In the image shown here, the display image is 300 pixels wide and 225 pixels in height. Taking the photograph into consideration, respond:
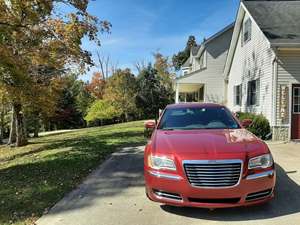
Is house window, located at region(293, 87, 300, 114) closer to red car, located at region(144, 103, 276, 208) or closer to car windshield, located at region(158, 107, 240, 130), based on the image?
car windshield, located at region(158, 107, 240, 130)

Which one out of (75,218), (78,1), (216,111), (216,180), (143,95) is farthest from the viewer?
(143,95)

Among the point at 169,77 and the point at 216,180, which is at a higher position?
the point at 169,77

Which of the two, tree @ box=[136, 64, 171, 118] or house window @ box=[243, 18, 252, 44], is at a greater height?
house window @ box=[243, 18, 252, 44]

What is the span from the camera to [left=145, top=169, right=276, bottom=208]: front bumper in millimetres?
4988

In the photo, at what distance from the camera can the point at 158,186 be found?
5.21 m

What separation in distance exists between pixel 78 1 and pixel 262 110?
8773 mm

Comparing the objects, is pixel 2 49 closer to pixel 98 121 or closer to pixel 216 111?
pixel 216 111

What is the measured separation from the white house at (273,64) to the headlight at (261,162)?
891 cm

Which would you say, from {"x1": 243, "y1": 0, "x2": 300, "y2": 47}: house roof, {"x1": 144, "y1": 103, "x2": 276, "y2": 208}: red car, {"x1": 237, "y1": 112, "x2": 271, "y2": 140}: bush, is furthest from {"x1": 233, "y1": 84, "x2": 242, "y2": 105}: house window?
{"x1": 144, "y1": 103, "x2": 276, "y2": 208}: red car

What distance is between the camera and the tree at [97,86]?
166ft

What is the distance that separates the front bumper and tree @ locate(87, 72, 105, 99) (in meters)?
44.8

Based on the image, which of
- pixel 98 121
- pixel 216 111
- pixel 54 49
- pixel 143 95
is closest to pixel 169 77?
pixel 143 95

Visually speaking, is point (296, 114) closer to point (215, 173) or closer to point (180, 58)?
point (215, 173)

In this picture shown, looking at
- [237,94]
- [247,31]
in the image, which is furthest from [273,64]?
[237,94]
